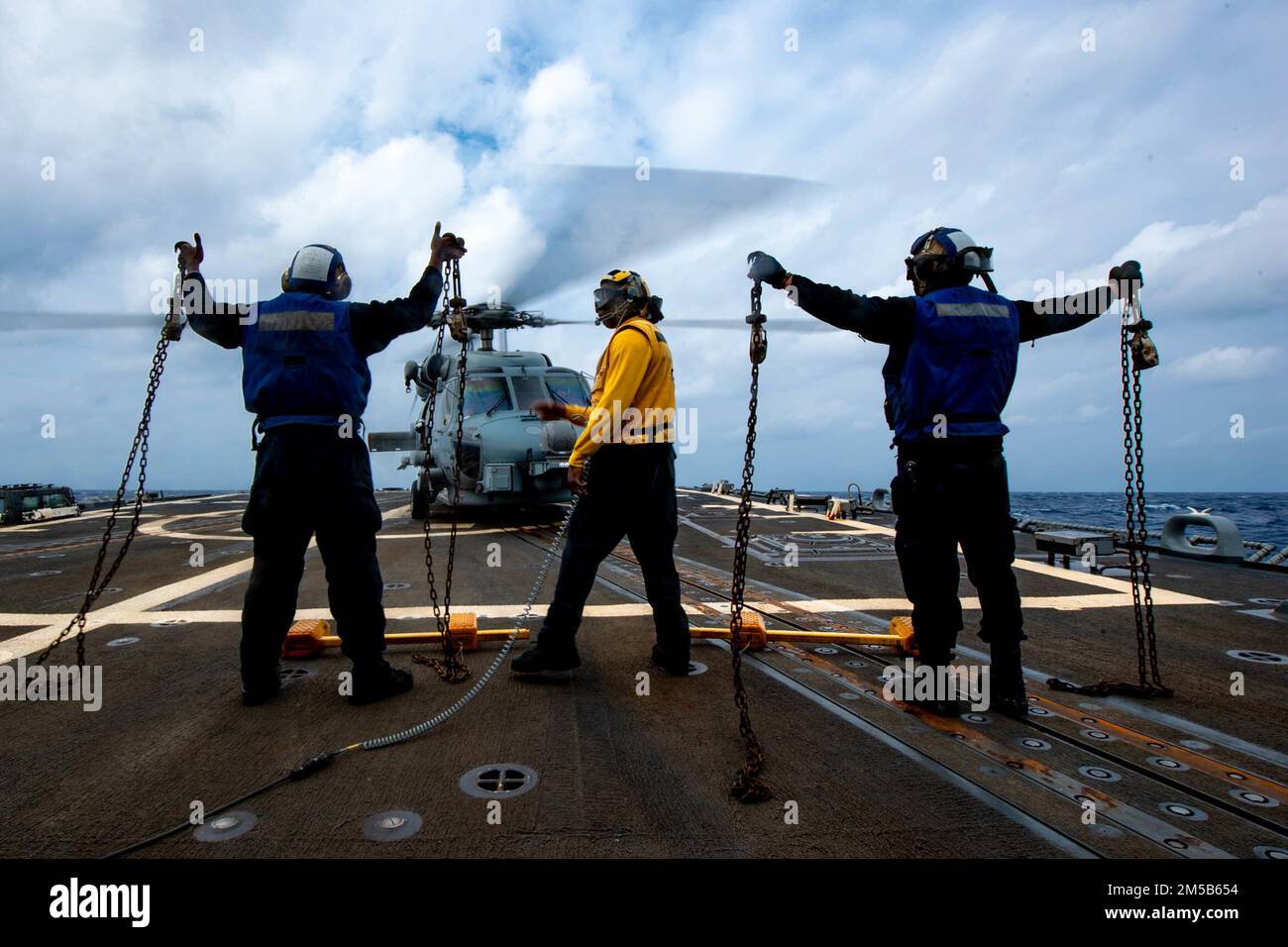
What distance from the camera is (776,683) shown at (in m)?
3.62

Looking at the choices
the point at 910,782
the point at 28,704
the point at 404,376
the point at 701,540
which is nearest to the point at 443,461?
the point at 404,376

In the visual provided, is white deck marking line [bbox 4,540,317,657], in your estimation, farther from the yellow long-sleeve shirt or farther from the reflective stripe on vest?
the reflective stripe on vest

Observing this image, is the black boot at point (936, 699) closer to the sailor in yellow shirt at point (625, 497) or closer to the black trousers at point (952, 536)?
the black trousers at point (952, 536)

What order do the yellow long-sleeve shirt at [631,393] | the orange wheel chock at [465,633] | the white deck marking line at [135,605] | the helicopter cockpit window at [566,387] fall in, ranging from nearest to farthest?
the yellow long-sleeve shirt at [631,393] < the orange wheel chock at [465,633] < the white deck marking line at [135,605] < the helicopter cockpit window at [566,387]

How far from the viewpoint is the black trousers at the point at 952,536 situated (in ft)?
10.4

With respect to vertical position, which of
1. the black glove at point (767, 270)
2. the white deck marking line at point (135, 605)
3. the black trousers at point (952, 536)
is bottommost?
the white deck marking line at point (135, 605)

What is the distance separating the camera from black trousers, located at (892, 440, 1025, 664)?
3174 mm

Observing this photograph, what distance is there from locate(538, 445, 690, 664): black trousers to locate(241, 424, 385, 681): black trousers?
3.25 ft

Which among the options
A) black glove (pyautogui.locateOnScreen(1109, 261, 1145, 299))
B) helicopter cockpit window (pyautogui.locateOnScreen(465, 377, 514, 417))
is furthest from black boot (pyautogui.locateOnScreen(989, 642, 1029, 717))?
helicopter cockpit window (pyautogui.locateOnScreen(465, 377, 514, 417))

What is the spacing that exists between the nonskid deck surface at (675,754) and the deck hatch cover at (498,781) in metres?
0.05

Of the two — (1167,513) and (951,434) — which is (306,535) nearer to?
(951,434)

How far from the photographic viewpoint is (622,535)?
3771 millimetres

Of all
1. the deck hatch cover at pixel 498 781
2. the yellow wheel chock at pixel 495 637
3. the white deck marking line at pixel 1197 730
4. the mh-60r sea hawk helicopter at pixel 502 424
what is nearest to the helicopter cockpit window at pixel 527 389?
the mh-60r sea hawk helicopter at pixel 502 424

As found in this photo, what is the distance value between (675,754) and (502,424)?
9993mm
